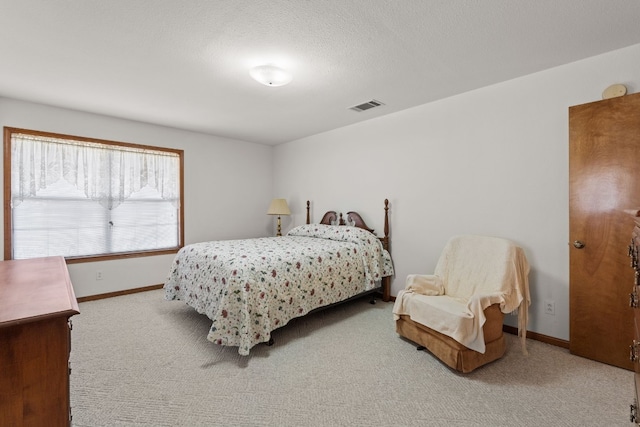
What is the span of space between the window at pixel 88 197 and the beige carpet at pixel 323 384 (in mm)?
1418

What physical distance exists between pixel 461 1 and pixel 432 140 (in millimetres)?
1707

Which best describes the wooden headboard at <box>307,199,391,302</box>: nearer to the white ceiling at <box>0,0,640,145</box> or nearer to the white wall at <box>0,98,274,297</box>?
the white ceiling at <box>0,0,640,145</box>

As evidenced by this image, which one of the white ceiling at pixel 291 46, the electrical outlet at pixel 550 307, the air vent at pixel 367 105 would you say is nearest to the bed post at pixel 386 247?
the air vent at pixel 367 105

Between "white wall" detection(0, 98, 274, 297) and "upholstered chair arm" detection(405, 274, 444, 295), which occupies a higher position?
"white wall" detection(0, 98, 274, 297)

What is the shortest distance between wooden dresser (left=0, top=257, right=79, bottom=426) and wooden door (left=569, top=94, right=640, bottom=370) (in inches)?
124

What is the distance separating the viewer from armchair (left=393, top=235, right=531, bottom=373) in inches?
80.1

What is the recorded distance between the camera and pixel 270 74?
2375mm

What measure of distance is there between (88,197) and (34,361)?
3.44m

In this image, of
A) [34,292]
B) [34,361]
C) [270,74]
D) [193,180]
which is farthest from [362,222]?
[34,361]

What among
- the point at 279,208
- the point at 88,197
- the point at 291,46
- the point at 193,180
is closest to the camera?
Result: the point at 291,46

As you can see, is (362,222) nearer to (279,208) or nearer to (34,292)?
(279,208)

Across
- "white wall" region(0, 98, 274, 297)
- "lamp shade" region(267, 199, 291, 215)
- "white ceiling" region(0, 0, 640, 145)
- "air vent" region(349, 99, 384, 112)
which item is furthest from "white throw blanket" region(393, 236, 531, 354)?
"white wall" region(0, 98, 274, 297)

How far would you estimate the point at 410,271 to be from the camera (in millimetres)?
3506

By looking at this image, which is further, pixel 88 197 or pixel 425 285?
pixel 88 197
